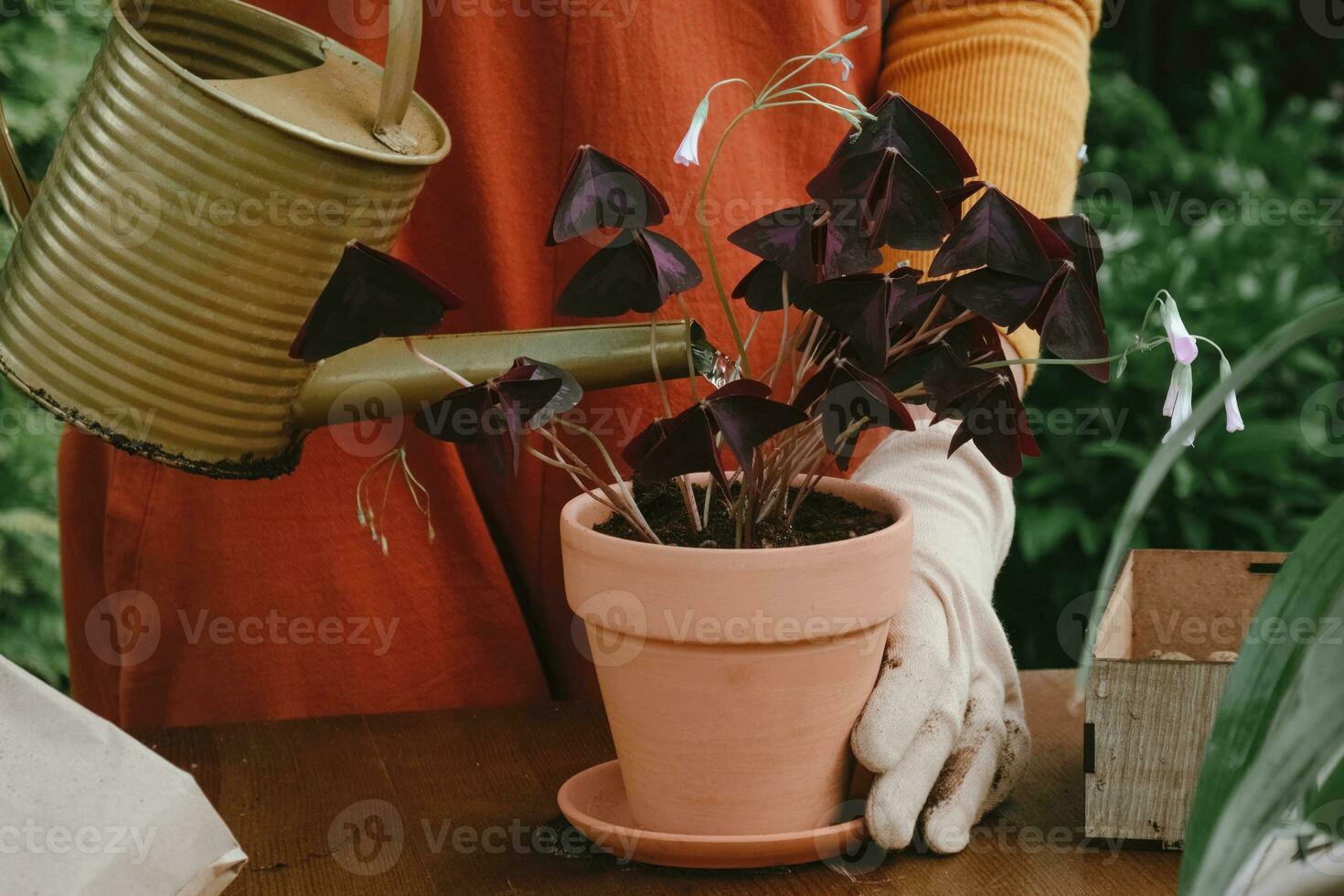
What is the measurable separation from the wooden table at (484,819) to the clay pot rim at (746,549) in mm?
170

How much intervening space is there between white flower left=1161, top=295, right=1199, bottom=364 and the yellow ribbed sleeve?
345mm

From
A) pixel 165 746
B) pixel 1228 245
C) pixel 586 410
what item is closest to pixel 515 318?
pixel 586 410

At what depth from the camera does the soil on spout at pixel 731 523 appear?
65 cm

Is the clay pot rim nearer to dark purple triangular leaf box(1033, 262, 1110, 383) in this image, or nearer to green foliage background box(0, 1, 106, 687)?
dark purple triangular leaf box(1033, 262, 1110, 383)

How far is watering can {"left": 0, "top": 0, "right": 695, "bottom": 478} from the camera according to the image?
0.64 meters

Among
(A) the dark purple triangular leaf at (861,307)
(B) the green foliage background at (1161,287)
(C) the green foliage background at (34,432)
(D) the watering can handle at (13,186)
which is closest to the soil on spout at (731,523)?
(A) the dark purple triangular leaf at (861,307)

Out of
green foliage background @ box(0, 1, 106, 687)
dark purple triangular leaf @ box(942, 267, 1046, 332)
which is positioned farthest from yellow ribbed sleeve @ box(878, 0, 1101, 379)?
green foliage background @ box(0, 1, 106, 687)

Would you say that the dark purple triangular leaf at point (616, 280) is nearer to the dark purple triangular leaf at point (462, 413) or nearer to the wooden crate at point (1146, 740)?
the dark purple triangular leaf at point (462, 413)

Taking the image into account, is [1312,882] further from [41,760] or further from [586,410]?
[586,410]

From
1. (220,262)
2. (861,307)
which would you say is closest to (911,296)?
(861,307)

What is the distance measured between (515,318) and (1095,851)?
0.59 metres

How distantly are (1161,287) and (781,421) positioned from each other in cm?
184

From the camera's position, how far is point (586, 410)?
3.30 ft

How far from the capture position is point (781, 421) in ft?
1.87
